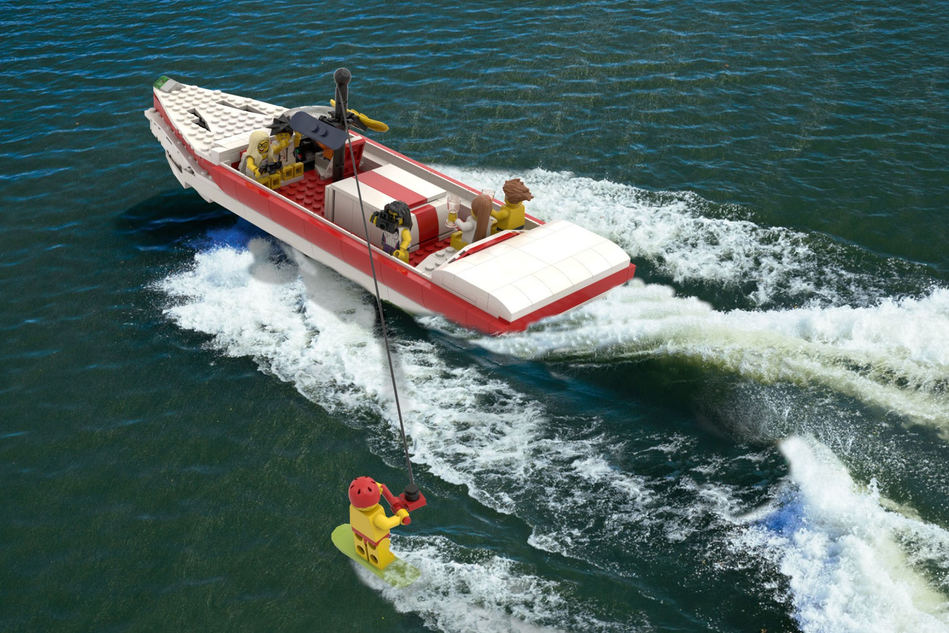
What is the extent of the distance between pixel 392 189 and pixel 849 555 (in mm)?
9810

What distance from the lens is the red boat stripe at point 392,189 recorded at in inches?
632

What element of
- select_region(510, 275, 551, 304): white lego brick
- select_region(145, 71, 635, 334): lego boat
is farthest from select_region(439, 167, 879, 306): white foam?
select_region(510, 275, 551, 304): white lego brick

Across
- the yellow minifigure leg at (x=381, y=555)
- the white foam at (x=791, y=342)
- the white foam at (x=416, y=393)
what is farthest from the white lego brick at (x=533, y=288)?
the yellow minifigure leg at (x=381, y=555)

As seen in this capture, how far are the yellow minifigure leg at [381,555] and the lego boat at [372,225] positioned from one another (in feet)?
14.9

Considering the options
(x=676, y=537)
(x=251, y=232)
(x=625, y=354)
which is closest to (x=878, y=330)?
(x=625, y=354)

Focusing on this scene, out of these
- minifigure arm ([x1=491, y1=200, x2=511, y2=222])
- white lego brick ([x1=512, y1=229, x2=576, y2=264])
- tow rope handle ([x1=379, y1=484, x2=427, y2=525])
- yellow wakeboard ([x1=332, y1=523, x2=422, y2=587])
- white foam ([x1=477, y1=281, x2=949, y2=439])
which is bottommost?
yellow wakeboard ([x1=332, y1=523, x2=422, y2=587])

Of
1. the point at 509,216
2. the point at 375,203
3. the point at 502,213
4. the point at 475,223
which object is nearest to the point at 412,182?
the point at 375,203

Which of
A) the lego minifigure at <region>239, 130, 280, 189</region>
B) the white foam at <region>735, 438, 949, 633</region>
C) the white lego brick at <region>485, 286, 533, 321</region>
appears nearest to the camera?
the white foam at <region>735, 438, 949, 633</region>

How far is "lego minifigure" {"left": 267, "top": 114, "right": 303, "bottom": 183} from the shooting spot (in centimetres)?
1717

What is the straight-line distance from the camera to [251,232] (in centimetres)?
1809

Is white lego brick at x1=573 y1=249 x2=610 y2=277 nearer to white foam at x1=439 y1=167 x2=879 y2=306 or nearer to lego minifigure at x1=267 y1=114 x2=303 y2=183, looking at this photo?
white foam at x1=439 y1=167 x2=879 y2=306

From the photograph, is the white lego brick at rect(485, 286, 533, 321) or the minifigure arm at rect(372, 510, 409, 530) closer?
A: the minifigure arm at rect(372, 510, 409, 530)

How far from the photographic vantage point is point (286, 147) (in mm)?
17484

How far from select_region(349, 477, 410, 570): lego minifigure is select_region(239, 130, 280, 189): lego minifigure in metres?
8.92
